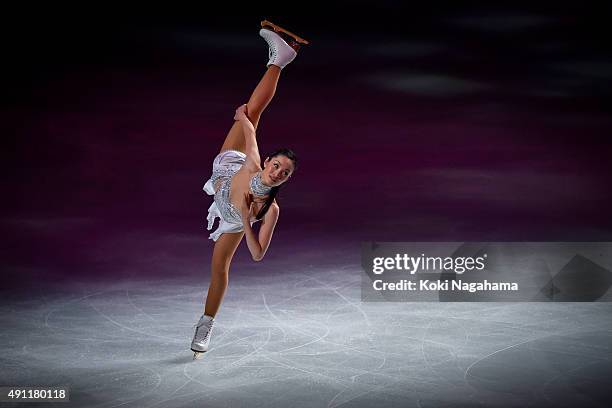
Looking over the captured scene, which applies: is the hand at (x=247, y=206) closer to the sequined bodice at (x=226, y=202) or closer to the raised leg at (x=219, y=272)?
the sequined bodice at (x=226, y=202)

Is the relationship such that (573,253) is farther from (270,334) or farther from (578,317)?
(270,334)

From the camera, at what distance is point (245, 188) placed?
3.96m

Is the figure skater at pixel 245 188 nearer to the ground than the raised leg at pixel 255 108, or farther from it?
nearer to the ground

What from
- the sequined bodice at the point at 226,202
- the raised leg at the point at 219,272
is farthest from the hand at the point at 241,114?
the raised leg at the point at 219,272

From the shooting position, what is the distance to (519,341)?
447 centimetres

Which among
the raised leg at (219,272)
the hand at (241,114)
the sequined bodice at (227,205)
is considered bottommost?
the raised leg at (219,272)

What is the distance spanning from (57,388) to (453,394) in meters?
2.07

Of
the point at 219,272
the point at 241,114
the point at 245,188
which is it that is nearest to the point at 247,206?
the point at 245,188

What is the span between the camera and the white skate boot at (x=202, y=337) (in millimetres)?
4074

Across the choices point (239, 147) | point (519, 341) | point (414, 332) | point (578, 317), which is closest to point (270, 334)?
point (414, 332)

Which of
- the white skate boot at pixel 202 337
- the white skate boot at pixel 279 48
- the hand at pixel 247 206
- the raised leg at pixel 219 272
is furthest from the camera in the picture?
the white skate boot at pixel 279 48

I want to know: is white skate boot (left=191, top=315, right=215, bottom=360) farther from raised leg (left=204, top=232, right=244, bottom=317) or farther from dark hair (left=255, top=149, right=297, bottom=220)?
dark hair (left=255, top=149, right=297, bottom=220)

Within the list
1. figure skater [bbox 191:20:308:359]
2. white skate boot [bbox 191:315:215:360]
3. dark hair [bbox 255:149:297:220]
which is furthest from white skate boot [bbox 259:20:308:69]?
white skate boot [bbox 191:315:215:360]

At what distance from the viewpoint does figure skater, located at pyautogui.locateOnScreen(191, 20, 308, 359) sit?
151 inches
